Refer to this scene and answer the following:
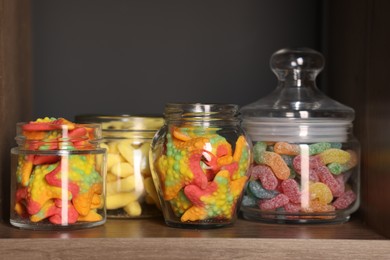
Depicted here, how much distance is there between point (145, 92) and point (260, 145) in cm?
30

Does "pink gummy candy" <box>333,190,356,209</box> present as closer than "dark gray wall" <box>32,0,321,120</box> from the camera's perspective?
Yes

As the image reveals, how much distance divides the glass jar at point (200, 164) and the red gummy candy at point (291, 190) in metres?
0.06

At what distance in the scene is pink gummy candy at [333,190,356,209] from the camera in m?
1.01

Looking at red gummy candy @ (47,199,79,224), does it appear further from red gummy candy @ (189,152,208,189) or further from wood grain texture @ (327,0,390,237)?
wood grain texture @ (327,0,390,237)

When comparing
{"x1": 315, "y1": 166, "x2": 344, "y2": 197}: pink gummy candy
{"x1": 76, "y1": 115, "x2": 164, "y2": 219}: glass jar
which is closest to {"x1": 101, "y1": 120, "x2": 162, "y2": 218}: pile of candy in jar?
{"x1": 76, "y1": 115, "x2": 164, "y2": 219}: glass jar

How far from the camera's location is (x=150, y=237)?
2.89 ft

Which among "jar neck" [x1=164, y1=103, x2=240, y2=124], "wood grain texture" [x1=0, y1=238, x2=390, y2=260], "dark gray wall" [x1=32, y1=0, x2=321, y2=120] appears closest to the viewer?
"wood grain texture" [x1=0, y1=238, x2=390, y2=260]

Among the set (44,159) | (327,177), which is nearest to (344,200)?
(327,177)

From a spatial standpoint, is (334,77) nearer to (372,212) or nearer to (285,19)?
(285,19)

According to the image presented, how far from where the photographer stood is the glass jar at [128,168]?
1022 mm

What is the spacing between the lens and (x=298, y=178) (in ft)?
3.25

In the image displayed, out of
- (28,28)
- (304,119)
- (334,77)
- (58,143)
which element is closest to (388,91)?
(304,119)

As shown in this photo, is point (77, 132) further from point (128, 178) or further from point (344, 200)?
point (344, 200)

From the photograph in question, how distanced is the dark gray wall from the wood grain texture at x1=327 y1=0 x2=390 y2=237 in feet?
0.39
